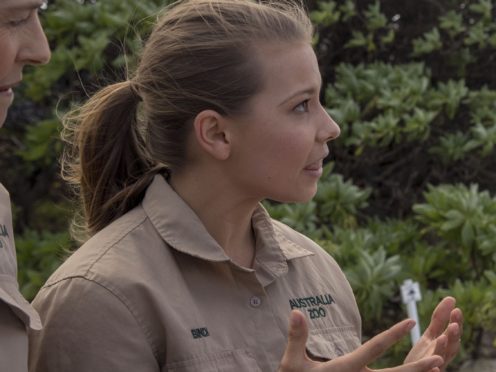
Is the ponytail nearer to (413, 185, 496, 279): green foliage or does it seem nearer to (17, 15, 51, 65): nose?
(17, 15, 51, 65): nose

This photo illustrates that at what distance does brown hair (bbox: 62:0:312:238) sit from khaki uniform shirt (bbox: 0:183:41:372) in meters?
0.48

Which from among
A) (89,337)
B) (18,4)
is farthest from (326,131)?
(18,4)

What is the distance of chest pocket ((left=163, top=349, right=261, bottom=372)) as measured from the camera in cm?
229

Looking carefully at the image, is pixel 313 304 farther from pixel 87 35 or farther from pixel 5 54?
pixel 87 35

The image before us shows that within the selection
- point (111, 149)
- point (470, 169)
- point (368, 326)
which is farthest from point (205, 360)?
point (470, 169)

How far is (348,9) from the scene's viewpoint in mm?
5039

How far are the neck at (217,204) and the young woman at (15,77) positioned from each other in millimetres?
527

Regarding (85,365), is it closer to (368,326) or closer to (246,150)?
(246,150)

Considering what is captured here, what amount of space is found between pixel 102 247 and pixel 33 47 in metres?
0.53

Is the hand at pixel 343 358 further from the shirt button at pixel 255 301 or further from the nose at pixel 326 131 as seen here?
the nose at pixel 326 131

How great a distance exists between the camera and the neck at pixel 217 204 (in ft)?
8.32

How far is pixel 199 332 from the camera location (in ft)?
7.65

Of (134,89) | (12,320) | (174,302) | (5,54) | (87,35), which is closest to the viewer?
(5,54)

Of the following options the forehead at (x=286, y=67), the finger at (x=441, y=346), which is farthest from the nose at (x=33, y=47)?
the finger at (x=441, y=346)
